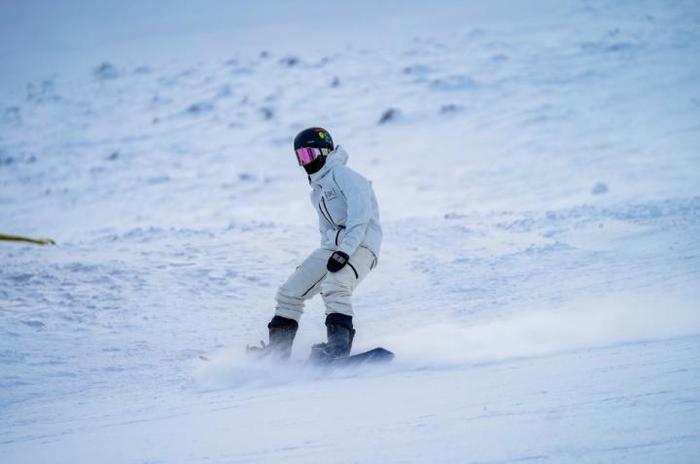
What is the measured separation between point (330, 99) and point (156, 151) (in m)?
5.86

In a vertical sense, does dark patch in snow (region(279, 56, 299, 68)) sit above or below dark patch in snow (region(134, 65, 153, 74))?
below

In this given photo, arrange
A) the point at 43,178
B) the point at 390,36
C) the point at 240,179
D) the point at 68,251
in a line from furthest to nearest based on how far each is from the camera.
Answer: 1. the point at 390,36
2. the point at 43,178
3. the point at 240,179
4. the point at 68,251

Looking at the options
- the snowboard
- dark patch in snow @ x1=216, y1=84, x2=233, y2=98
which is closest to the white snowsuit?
the snowboard

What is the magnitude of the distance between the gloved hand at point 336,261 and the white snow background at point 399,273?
664 millimetres

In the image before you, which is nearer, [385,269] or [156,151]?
[385,269]

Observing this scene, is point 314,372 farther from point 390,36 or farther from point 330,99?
point 390,36

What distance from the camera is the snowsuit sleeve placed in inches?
170

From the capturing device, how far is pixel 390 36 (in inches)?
1150

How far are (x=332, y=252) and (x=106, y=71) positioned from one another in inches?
1033

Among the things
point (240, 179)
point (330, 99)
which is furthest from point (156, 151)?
point (330, 99)

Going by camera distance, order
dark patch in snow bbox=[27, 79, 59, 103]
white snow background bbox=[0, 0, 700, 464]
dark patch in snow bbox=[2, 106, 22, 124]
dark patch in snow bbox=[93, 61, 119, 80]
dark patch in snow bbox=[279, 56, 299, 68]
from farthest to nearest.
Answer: dark patch in snow bbox=[93, 61, 119, 80], dark patch in snow bbox=[279, 56, 299, 68], dark patch in snow bbox=[27, 79, 59, 103], dark patch in snow bbox=[2, 106, 22, 124], white snow background bbox=[0, 0, 700, 464]

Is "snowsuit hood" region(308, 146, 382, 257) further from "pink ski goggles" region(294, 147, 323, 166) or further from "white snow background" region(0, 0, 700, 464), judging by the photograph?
"white snow background" region(0, 0, 700, 464)

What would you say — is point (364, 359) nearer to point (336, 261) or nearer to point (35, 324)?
point (336, 261)

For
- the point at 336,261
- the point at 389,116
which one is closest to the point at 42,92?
the point at 389,116
